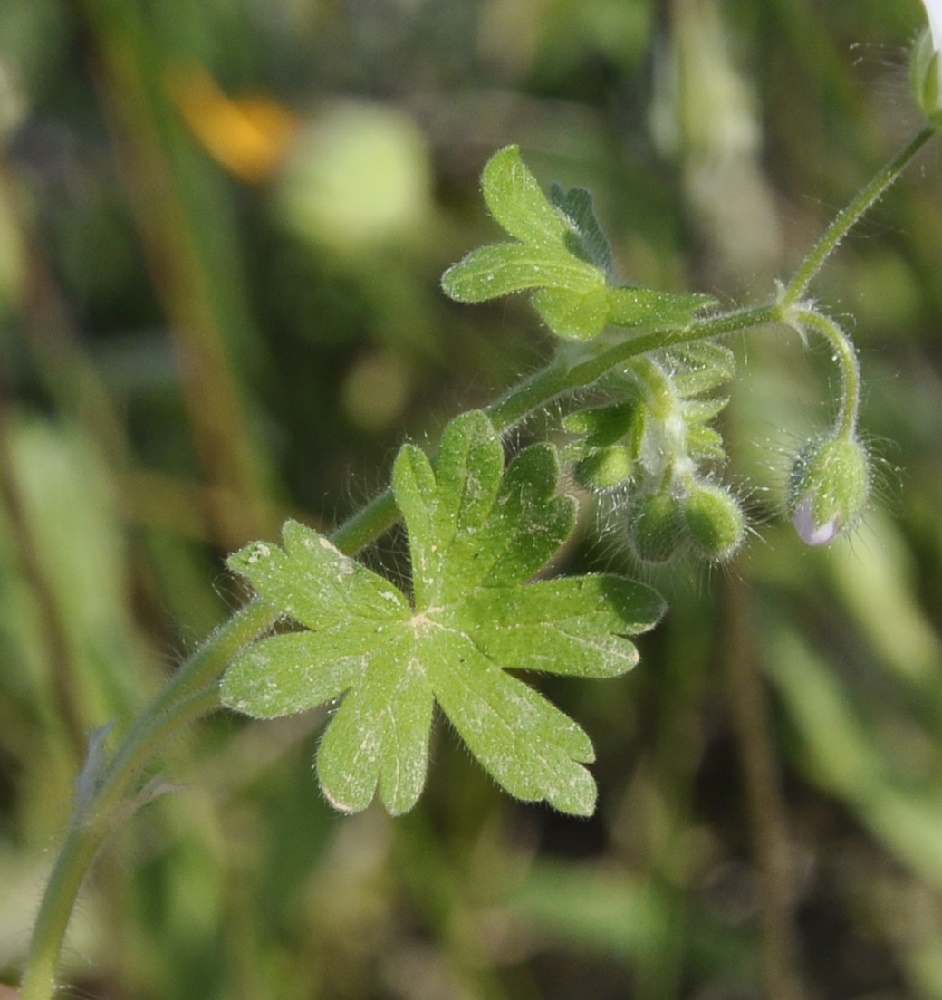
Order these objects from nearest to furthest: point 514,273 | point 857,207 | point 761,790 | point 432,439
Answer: point 857,207 < point 514,273 < point 761,790 < point 432,439

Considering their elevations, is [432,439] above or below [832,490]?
below

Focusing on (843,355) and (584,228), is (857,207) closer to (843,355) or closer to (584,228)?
(843,355)

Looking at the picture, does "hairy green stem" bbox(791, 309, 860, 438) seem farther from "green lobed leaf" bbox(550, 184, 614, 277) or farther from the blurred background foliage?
the blurred background foliage

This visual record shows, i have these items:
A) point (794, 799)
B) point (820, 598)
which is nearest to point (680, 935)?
point (794, 799)

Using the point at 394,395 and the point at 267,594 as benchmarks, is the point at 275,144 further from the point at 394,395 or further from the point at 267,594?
the point at 267,594

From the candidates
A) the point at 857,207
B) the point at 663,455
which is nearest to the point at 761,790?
the point at 663,455

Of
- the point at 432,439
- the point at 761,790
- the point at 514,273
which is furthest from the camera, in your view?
the point at 432,439
